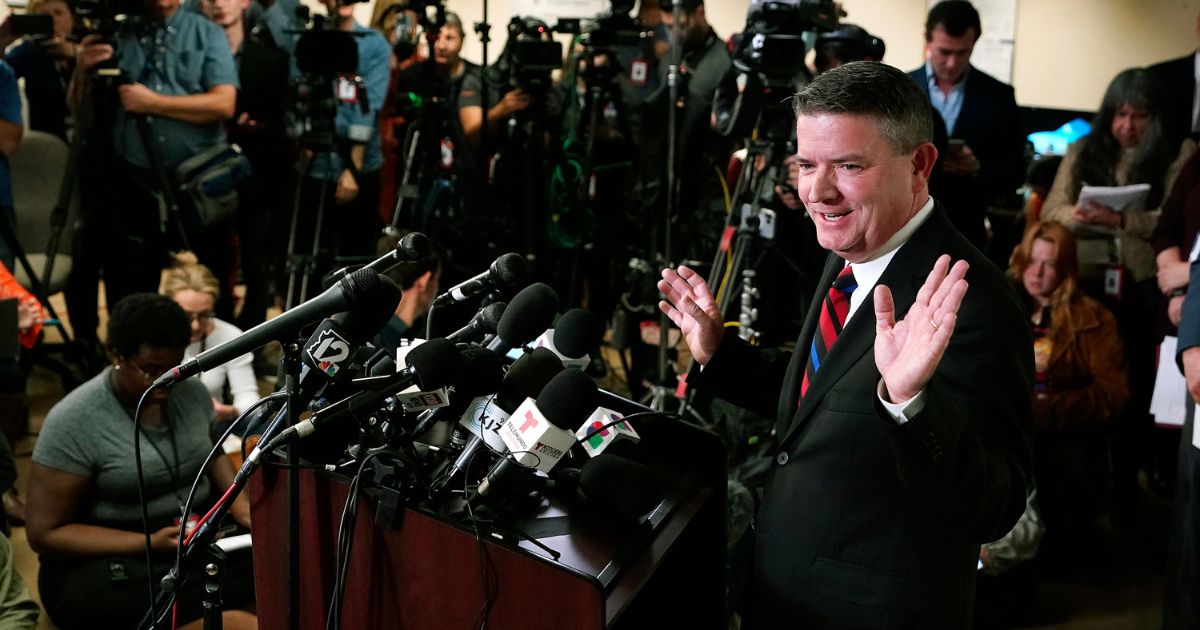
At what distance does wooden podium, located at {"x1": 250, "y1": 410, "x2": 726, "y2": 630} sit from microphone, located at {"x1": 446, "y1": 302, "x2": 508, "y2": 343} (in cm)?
26

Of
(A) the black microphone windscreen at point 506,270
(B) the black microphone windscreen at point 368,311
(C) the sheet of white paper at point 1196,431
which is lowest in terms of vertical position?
(C) the sheet of white paper at point 1196,431

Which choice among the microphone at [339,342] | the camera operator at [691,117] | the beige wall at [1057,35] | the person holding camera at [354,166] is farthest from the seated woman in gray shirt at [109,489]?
the beige wall at [1057,35]

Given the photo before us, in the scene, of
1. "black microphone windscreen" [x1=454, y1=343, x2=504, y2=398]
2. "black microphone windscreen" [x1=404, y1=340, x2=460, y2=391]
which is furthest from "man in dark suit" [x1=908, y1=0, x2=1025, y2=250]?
"black microphone windscreen" [x1=404, y1=340, x2=460, y2=391]

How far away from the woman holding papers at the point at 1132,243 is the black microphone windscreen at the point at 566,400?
3.13 m

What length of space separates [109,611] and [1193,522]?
2496mm

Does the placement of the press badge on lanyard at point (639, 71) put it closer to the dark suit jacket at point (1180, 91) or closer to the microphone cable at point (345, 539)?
the dark suit jacket at point (1180, 91)

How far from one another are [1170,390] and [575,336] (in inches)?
78.3

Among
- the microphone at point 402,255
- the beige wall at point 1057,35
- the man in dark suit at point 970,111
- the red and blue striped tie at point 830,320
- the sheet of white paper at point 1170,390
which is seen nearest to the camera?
the microphone at point 402,255

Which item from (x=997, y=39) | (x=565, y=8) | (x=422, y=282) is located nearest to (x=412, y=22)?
(x=565, y=8)

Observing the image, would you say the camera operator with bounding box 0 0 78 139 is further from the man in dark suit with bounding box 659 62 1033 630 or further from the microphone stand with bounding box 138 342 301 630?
the man in dark suit with bounding box 659 62 1033 630

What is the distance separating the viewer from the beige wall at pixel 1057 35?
7.62 metres

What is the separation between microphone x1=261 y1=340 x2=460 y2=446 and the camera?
131cm

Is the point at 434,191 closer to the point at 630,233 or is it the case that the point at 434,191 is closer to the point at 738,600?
the point at 630,233

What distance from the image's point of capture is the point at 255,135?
16.3 ft
